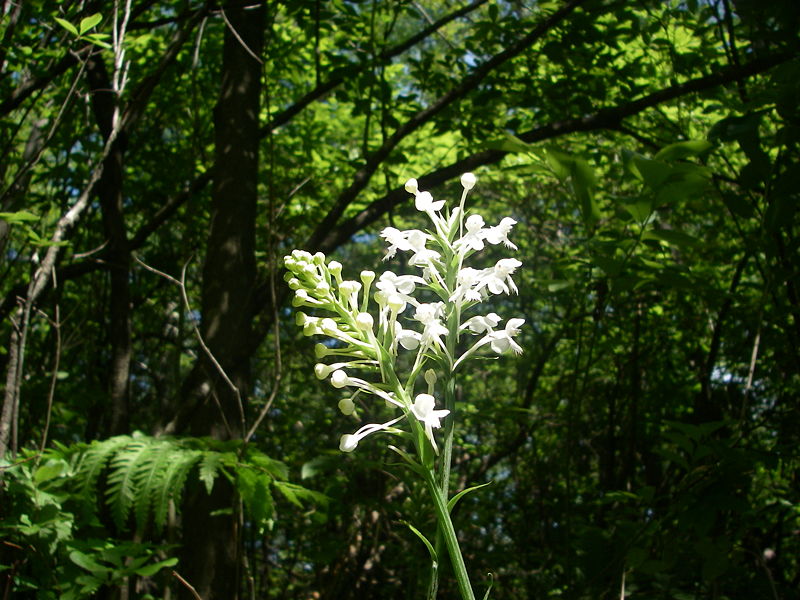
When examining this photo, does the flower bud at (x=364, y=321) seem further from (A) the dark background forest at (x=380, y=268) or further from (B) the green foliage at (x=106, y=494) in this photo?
(B) the green foliage at (x=106, y=494)

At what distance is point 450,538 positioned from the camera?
2.74 ft

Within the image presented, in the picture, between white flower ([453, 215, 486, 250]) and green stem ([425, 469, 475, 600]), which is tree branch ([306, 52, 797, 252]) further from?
green stem ([425, 469, 475, 600])

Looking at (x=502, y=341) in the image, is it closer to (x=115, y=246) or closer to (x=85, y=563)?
(x=85, y=563)

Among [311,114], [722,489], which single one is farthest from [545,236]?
[722,489]

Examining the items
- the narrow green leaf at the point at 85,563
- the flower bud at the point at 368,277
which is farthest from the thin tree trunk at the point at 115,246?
the flower bud at the point at 368,277

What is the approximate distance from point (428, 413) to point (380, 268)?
599 centimetres

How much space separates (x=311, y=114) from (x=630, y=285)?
4.29m

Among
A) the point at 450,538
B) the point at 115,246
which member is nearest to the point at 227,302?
the point at 115,246

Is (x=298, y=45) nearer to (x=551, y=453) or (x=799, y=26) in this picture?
(x=799, y=26)

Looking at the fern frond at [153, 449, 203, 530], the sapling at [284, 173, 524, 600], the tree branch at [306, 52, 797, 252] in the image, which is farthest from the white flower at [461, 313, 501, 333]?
the tree branch at [306, 52, 797, 252]

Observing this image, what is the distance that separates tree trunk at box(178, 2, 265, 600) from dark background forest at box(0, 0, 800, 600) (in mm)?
14

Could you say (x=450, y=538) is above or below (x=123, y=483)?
above

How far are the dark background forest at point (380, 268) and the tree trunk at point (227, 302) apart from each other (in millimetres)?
14

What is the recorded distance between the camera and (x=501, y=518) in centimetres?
636
